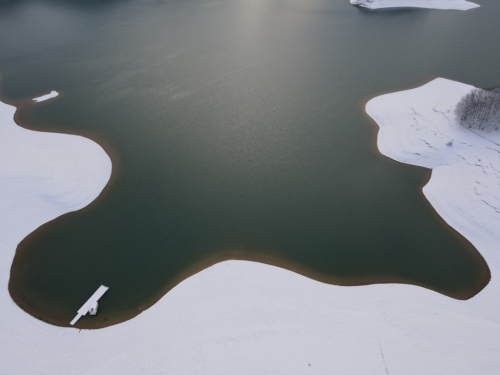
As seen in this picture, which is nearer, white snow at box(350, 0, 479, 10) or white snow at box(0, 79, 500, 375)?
white snow at box(0, 79, 500, 375)

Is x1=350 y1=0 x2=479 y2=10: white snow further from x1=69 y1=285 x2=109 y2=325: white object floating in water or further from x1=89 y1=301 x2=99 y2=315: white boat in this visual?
x1=89 y1=301 x2=99 y2=315: white boat

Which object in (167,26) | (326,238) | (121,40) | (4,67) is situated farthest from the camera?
(167,26)

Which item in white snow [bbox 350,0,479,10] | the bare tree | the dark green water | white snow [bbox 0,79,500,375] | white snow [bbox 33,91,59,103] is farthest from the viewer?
white snow [bbox 350,0,479,10]

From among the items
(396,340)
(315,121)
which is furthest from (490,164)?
(396,340)

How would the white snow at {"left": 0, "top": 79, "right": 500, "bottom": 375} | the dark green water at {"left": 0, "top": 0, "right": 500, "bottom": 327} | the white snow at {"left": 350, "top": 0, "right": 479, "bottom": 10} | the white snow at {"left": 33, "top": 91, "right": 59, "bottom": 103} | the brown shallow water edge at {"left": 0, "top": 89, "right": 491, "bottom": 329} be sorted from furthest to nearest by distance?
1. the white snow at {"left": 350, "top": 0, "right": 479, "bottom": 10}
2. the white snow at {"left": 33, "top": 91, "right": 59, "bottom": 103}
3. the dark green water at {"left": 0, "top": 0, "right": 500, "bottom": 327}
4. the brown shallow water edge at {"left": 0, "top": 89, "right": 491, "bottom": 329}
5. the white snow at {"left": 0, "top": 79, "right": 500, "bottom": 375}

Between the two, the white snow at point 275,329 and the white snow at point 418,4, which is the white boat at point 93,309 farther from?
the white snow at point 418,4

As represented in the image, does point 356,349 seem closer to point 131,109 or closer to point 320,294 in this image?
point 320,294

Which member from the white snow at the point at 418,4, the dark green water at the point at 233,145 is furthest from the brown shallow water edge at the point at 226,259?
the white snow at the point at 418,4

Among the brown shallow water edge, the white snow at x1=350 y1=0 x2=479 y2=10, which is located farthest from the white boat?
the white snow at x1=350 y1=0 x2=479 y2=10
